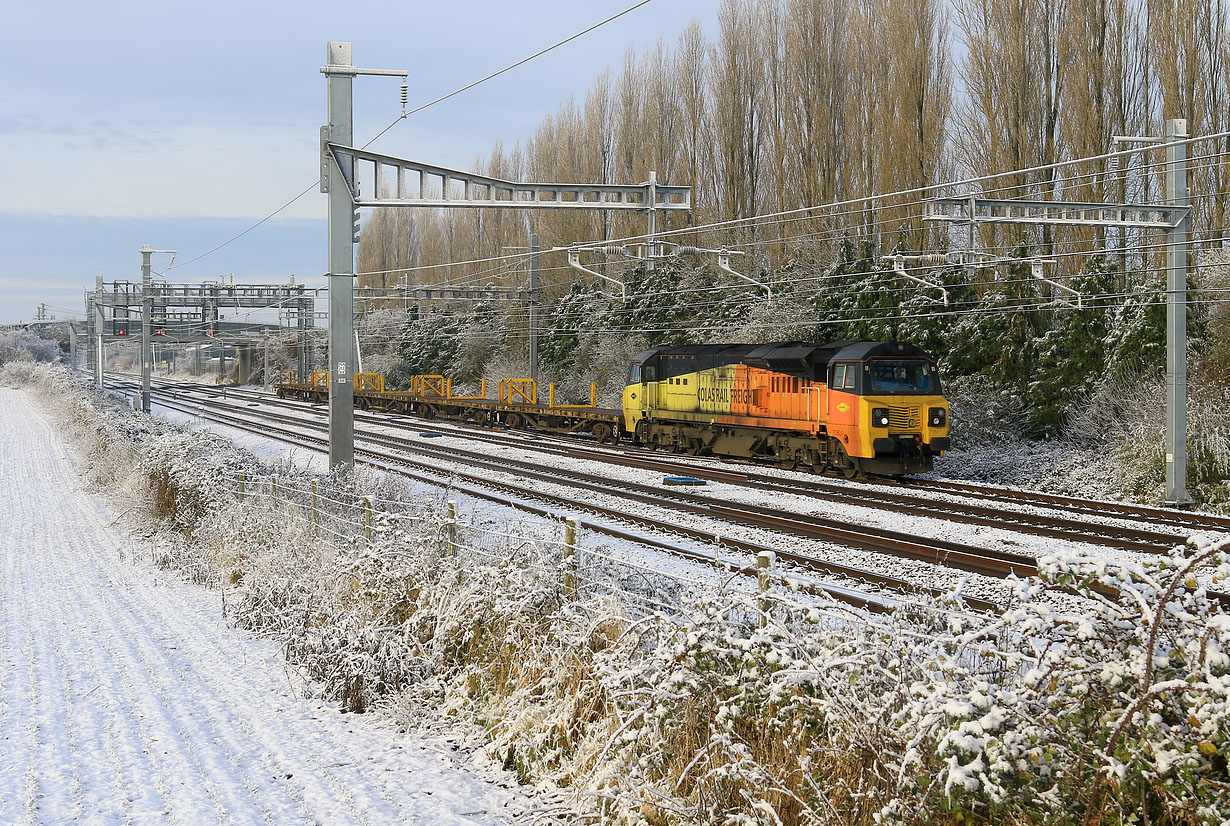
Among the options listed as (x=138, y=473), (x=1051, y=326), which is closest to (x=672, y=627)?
(x=138, y=473)

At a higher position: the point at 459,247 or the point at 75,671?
the point at 459,247

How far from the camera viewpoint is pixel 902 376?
20875 millimetres

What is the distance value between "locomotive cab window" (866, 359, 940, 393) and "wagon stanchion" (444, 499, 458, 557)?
43.3 ft

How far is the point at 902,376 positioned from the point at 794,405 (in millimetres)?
2754

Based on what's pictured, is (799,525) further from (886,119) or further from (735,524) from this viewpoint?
(886,119)

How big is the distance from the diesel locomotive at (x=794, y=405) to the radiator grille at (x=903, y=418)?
21 millimetres

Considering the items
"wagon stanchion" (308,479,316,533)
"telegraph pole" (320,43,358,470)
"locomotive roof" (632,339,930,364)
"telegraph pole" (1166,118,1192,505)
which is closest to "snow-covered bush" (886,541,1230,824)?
"wagon stanchion" (308,479,316,533)

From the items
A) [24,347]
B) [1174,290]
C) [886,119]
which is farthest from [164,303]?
[24,347]

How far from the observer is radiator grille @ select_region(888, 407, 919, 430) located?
67.5ft

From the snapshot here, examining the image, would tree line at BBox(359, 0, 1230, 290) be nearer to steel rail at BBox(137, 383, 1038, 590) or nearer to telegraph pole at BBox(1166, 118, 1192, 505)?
telegraph pole at BBox(1166, 118, 1192, 505)

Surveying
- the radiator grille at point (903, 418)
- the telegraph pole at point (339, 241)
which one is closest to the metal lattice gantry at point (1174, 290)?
the radiator grille at point (903, 418)

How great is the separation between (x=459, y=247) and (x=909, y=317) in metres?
40.9

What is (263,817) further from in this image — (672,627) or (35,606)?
(35,606)

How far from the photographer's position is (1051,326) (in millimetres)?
26906
